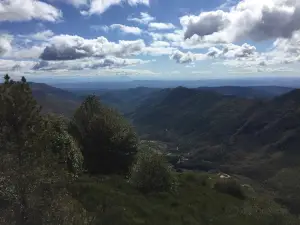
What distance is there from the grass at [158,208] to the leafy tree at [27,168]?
829 cm

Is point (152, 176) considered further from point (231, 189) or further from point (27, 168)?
point (27, 168)

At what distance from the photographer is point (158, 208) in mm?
49375

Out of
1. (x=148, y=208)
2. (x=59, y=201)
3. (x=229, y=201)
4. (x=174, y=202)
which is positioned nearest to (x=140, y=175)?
(x=174, y=202)

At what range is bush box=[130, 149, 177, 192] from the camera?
6116 centimetres

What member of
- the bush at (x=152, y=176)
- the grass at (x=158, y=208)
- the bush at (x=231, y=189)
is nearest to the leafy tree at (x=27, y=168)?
the grass at (x=158, y=208)

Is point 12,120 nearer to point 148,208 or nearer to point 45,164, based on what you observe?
point 45,164

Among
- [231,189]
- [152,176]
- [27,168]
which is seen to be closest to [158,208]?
[152,176]

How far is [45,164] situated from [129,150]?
51142 millimetres

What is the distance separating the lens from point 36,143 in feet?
89.5

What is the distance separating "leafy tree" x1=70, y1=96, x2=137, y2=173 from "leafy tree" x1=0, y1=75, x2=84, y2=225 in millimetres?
45056

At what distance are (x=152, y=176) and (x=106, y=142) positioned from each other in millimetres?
17737

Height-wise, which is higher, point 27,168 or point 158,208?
point 27,168

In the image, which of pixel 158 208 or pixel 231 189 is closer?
pixel 158 208

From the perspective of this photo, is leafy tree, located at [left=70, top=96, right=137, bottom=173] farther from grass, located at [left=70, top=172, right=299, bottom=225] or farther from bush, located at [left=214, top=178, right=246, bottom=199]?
bush, located at [left=214, top=178, right=246, bottom=199]
